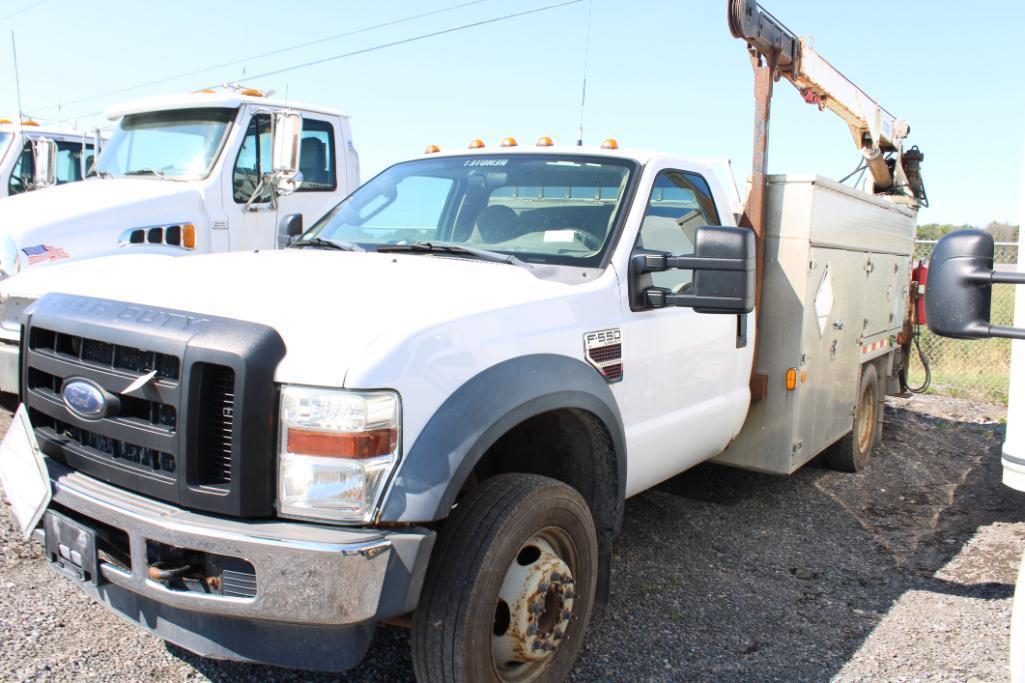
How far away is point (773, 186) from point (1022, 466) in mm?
2539

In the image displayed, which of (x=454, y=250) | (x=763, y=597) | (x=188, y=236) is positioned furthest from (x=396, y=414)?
(x=188, y=236)

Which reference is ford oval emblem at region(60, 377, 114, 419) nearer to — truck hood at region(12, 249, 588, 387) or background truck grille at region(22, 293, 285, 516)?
background truck grille at region(22, 293, 285, 516)

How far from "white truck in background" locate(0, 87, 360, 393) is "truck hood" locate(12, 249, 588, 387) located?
279cm

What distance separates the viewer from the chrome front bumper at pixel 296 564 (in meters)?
2.24

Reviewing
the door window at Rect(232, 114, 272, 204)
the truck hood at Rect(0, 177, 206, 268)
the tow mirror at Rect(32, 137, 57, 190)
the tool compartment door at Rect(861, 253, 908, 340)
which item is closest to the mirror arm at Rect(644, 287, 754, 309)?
the tool compartment door at Rect(861, 253, 908, 340)

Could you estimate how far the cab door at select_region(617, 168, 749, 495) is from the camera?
3.51 m

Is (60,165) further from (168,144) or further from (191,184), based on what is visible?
(191,184)

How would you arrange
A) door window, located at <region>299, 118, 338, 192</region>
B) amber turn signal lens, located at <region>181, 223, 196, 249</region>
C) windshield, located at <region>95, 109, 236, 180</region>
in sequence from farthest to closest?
door window, located at <region>299, 118, 338, 192</region>
windshield, located at <region>95, 109, 236, 180</region>
amber turn signal lens, located at <region>181, 223, 196, 249</region>

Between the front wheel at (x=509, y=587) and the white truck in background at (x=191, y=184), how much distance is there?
4.15 metres

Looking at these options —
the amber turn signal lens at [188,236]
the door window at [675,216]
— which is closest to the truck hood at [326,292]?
the door window at [675,216]

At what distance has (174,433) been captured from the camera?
2.43 meters

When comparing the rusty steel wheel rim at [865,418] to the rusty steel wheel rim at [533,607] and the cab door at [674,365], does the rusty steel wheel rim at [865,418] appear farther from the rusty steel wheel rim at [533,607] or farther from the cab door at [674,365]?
the rusty steel wheel rim at [533,607]

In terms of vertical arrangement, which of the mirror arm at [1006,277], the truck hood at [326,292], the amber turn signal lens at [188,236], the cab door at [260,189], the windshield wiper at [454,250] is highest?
the cab door at [260,189]

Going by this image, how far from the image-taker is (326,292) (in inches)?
107
